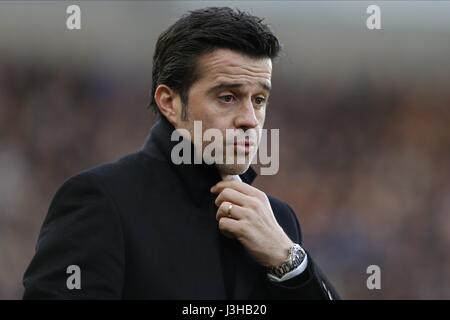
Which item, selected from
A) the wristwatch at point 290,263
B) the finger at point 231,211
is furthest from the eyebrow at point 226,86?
the wristwatch at point 290,263

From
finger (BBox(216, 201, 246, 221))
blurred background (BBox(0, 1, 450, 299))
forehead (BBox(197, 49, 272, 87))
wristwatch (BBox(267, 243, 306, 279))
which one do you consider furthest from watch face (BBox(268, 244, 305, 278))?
blurred background (BBox(0, 1, 450, 299))

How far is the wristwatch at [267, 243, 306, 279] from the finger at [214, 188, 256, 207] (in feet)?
0.41

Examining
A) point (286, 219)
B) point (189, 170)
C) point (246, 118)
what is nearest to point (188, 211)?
point (189, 170)

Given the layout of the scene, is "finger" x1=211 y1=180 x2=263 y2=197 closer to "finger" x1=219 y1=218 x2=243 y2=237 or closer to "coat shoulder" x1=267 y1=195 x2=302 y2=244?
"finger" x1=219 y1=218 x2=243 y2=237

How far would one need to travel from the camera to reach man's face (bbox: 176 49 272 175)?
1.72 metres

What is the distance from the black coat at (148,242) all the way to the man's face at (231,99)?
0.08 meters

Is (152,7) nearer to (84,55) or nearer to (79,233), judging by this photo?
(84,55)

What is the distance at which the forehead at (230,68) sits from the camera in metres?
1.75

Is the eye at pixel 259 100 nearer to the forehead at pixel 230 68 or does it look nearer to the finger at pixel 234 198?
the forehead at pixel 230 68

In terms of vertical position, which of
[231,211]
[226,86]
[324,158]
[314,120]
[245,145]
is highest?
[226,86]

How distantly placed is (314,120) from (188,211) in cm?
525

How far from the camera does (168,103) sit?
1.84 m

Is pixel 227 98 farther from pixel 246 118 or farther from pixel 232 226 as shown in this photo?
pixel 232 226
